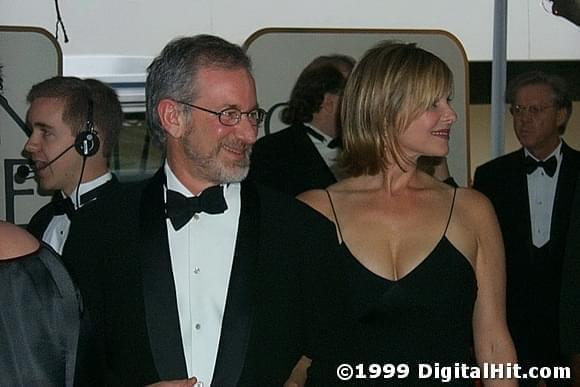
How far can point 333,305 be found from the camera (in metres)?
2.59

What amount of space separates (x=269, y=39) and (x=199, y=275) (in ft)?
5.37

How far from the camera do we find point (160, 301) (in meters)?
2.46

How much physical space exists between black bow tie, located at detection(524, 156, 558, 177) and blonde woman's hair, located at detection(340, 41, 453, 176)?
1.37 metres

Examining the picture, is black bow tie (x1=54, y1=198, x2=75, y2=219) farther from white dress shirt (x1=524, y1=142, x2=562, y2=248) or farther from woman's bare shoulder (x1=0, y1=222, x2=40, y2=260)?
white dress shirt (x1=524, y1=142, x2=562, y2=248)

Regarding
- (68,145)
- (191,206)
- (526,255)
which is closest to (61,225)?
(68,145)

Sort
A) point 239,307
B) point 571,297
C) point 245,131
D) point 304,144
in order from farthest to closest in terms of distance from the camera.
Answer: point 304,144 < point 571,297 < point 245,131 < point 239,307

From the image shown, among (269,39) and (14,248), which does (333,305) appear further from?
(269,39)

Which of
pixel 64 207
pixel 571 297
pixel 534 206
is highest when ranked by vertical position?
pixel 64 207

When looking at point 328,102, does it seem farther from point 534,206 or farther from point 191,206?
point 191,206

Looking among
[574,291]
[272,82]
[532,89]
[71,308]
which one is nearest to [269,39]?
[272,82]

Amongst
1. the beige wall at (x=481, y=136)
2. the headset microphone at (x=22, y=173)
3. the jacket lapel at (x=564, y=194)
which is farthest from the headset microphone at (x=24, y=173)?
the jacket lapel at (x=564, y=194)

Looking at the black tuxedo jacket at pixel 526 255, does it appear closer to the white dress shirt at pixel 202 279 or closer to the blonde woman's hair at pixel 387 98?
the blonde woman's hair at pixel 387 98

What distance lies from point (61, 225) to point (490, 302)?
1457 millimetres

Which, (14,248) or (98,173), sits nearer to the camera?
(14,248)
